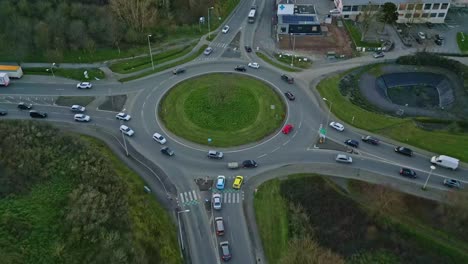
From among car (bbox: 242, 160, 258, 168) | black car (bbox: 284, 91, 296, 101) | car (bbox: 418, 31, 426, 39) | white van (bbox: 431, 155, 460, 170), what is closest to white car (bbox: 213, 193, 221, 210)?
car (bbox: 242, 160, 258, 168)

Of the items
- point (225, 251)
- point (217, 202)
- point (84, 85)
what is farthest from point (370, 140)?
point (84, 85)

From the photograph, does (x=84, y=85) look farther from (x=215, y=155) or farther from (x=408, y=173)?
(x=408, y=173)

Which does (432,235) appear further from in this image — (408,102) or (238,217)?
(408,102)

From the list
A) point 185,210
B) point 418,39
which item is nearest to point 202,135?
point 185,210

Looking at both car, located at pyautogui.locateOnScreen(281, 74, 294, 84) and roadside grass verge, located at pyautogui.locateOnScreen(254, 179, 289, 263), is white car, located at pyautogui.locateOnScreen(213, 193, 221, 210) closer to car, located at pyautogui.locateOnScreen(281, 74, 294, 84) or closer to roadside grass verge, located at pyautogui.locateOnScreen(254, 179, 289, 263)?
roadside grass verge, located at pyautogui.locateOnScreen(254, 179, 289, 263)

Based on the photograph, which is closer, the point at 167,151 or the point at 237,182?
the point at 237,182

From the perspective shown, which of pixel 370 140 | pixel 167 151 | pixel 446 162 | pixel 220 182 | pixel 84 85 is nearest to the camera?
pixel 220 182
